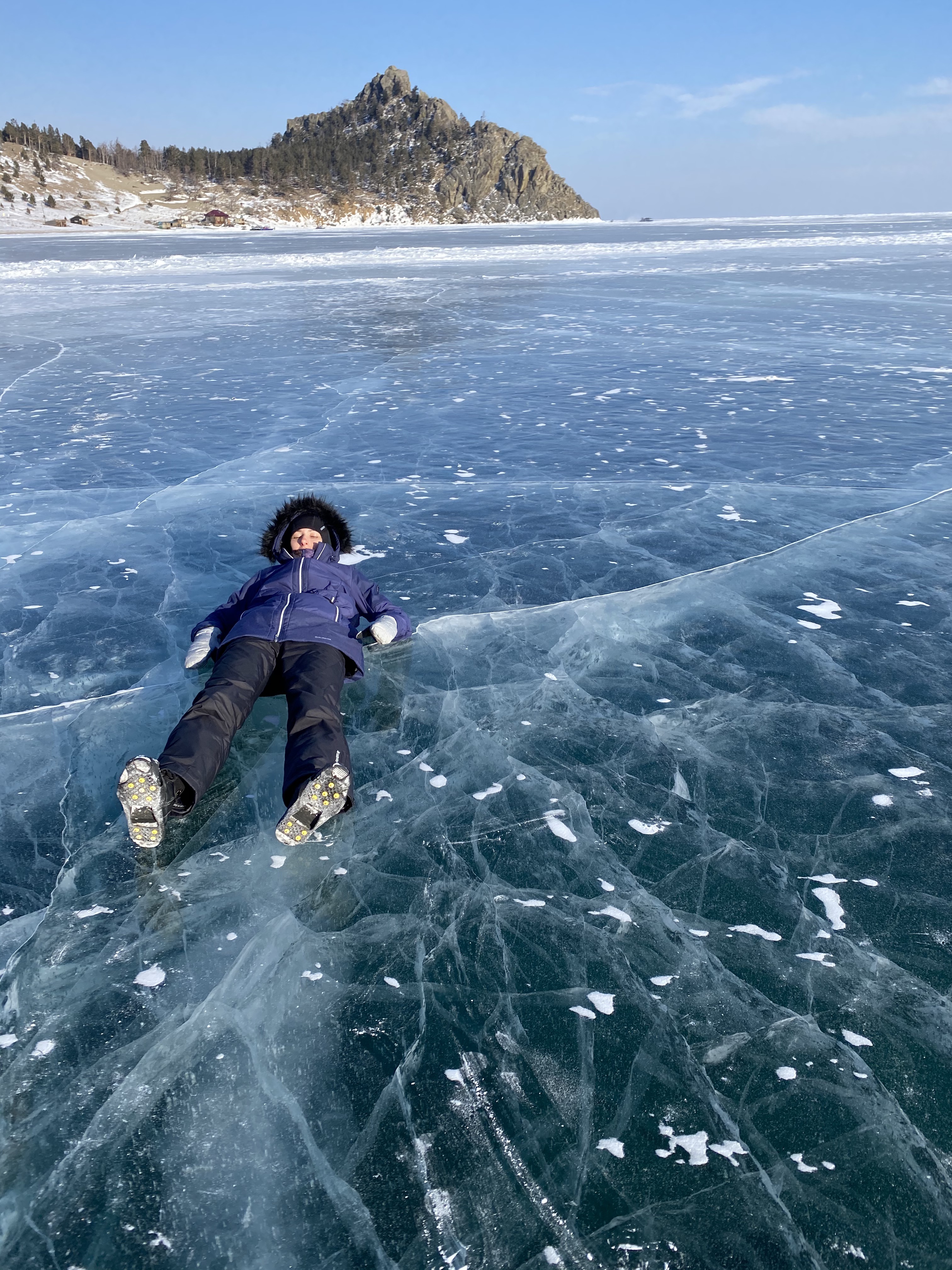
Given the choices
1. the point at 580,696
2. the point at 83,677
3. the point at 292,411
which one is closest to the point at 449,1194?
the point at 580,696

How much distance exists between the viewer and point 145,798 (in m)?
2.73

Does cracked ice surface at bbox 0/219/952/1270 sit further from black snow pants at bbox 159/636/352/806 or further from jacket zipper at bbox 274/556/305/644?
jacket zipper at bbox 274/556/305/644

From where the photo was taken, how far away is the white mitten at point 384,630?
3922 millimetres

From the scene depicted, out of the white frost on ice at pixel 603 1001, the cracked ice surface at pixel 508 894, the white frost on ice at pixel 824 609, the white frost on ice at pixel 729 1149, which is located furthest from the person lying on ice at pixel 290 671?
the white frost on ice at pixel 824 609

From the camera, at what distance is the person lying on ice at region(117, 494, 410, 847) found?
109 inches

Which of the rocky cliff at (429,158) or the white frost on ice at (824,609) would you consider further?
the rocky cliff at (429,158)

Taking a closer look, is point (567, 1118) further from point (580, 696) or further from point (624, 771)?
point (580, 696)

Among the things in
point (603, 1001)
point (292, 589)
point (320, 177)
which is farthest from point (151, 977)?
point (320, 177)

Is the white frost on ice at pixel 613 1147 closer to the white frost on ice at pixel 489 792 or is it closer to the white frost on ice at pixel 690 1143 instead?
the white frost on ice at pixel 690 1143

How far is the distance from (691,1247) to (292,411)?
8.64 meters

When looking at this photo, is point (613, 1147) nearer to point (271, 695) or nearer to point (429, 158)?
point (271, 695)

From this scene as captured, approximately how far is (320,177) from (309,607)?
144 meters

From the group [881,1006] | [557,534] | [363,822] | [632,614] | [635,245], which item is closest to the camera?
[881,1006]

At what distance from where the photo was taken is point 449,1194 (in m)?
1.76
